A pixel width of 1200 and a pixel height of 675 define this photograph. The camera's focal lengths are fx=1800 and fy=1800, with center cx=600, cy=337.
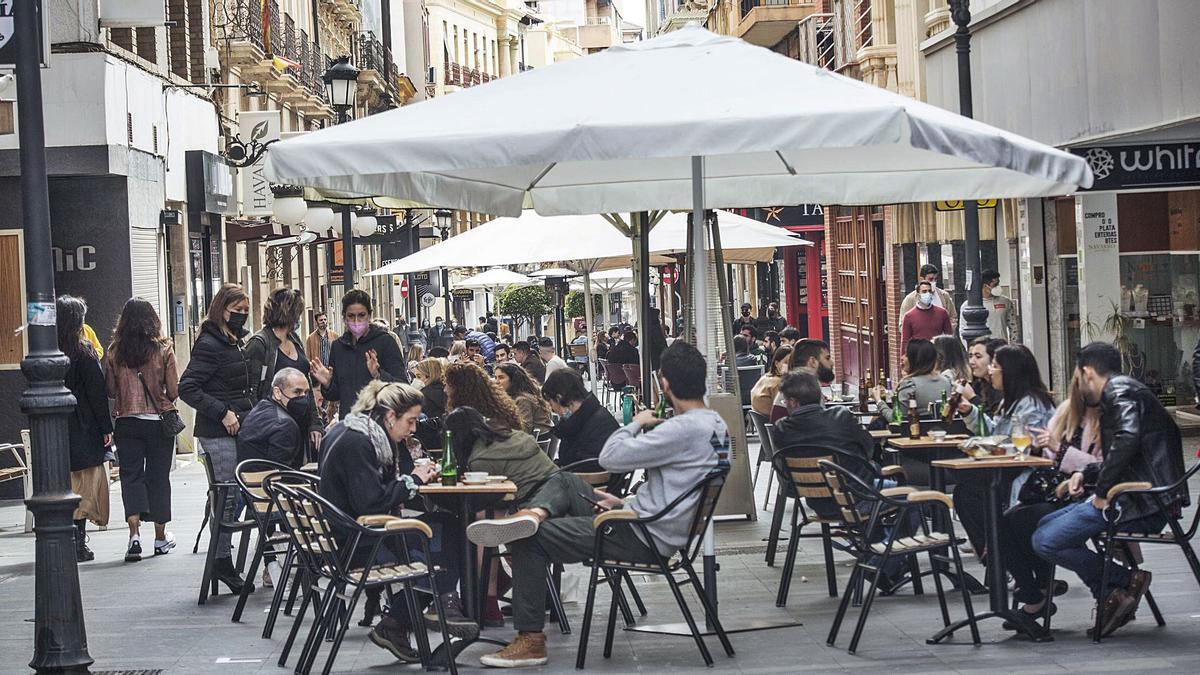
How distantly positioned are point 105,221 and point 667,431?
12525 mm

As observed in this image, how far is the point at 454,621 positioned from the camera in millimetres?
8727

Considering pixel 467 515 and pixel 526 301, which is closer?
pixel 467 515

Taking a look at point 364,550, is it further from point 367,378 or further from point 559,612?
point 367,378

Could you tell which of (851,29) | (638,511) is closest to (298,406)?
A: (638,511)

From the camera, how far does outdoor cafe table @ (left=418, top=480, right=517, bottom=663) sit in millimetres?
8578

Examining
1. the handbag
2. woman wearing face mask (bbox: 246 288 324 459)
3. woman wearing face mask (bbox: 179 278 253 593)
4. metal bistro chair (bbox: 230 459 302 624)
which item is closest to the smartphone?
metal bistro chair (bbox: 230 459 302 624)

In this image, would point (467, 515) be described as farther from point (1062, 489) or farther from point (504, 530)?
point (1062, 489)

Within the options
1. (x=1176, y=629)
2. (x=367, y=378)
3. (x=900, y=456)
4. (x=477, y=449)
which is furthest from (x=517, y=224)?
(x=1176, y=629)

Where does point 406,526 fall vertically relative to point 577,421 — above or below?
below

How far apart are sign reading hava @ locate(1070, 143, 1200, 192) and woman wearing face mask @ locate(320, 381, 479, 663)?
10016 mm

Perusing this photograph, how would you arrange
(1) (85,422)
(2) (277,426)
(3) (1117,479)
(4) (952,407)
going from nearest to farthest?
1. (3) (1117,479)
2. (2) (277,426)
3. (4) (952,407)
4. (1) (85,422)

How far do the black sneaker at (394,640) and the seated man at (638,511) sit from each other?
1.12ft

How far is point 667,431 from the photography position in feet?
26.9

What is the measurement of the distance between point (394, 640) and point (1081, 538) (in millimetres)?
3238
